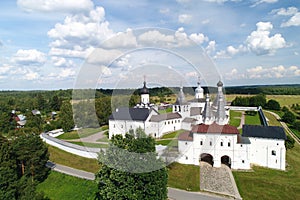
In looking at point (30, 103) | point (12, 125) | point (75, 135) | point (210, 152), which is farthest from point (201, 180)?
point (30, 103)

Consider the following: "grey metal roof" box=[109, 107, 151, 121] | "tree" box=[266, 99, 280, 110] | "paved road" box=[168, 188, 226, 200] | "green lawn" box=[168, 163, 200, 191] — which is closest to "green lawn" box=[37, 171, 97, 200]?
"paved road" box=[168, 188, 226, 200]

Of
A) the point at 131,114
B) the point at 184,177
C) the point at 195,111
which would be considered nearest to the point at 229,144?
the point at 184,177

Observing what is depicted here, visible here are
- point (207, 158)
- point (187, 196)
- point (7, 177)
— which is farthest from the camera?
point (207, 158)

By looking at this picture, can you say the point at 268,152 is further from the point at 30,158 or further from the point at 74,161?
the point at 30,158

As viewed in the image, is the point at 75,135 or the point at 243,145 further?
the point at 75,135

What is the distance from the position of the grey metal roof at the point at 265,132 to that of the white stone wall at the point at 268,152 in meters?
0.41

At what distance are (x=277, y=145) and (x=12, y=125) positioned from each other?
49325 millimetres

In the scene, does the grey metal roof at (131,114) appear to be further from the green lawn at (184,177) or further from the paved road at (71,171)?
the green lawn at (184,177)

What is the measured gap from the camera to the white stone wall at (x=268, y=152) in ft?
84.0

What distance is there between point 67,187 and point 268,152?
20271 millimetres

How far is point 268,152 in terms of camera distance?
26.1m

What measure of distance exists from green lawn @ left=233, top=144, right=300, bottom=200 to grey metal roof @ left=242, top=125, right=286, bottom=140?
11.1 feet

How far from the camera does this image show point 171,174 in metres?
23.7

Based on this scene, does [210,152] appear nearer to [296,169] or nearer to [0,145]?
[296,169]
